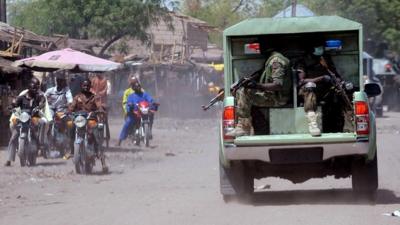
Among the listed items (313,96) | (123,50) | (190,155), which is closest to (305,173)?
(313,96)

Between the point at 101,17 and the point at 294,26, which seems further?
the point at 101,17

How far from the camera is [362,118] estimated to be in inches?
438

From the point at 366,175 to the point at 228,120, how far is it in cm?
184

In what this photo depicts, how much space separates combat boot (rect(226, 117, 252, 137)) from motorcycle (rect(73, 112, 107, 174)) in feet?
17.6

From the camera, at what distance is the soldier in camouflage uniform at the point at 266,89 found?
38.5ft

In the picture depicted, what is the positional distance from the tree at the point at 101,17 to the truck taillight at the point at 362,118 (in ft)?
88.3

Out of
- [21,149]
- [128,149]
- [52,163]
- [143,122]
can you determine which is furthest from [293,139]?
[143,122]

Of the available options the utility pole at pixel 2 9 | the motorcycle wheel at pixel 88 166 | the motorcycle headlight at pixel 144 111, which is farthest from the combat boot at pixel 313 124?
the utility pole at pixel 2 9

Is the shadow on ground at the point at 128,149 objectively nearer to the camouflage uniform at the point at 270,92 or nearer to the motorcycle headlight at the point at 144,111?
the motorcycle headlight at the point at 144,111

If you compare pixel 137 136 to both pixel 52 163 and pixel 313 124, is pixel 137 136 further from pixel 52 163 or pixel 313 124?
pixel 313 124

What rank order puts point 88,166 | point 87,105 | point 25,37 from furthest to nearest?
1. point 25,37
2. point 87,105
3. point 88,166

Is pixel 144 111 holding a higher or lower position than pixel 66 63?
lower

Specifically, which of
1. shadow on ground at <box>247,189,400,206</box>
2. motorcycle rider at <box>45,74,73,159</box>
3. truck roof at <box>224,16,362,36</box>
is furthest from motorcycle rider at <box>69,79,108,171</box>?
truck roof at <box>224,16,362,36</box>

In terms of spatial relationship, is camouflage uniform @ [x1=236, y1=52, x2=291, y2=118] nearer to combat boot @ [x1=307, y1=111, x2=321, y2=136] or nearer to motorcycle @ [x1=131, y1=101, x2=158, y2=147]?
combat boot @ [x1=307, y1=111, x2=321, y2=136]
